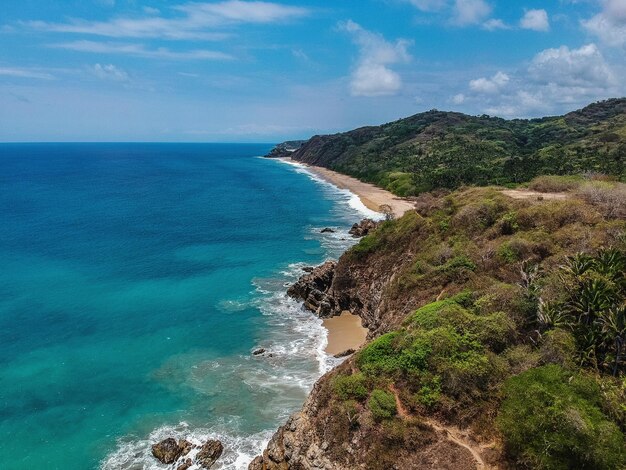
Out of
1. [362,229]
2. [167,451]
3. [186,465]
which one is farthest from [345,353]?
[362,229]

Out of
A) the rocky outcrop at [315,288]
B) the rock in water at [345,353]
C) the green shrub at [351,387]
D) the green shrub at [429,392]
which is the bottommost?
the rock in water at [345,353]

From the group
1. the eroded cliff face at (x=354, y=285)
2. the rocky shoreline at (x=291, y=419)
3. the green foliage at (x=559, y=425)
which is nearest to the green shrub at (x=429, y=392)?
the green foliage at (x=559, y=425)

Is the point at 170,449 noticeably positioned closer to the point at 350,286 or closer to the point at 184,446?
the point at 184,446

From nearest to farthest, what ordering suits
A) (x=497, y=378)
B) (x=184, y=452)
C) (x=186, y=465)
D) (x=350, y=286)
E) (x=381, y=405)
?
(x=381, y=405) < (x=497, y=378) < (x=186, y=465) < (x=184, y=452) < (x=350, y=286)

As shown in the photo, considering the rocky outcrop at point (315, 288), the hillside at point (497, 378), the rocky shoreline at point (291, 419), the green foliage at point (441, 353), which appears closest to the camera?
the hillside at point (497, 378)

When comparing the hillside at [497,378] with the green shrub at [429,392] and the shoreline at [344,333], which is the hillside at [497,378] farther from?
the shoreline at [344,333]

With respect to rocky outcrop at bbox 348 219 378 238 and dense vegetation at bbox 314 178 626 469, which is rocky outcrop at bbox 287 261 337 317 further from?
rocky outcrop at bbox 348 219 378 238

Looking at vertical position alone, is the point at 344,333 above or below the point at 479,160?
below
